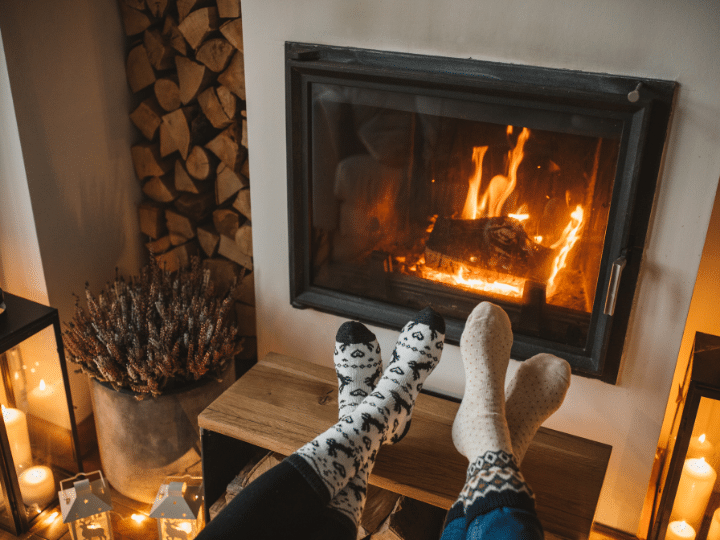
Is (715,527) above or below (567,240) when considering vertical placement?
below

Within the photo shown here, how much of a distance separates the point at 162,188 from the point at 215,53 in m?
0.44

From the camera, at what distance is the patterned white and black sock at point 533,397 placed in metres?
1.20

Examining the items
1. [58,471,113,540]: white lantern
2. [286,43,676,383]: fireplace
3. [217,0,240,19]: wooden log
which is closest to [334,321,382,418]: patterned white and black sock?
[286,43,676,383]: fireplace

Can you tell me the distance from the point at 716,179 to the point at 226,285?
1338 millimetres

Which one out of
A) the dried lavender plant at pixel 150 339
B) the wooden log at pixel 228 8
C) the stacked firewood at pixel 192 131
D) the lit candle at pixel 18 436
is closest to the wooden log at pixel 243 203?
the stacked firewood at pixel 192 131

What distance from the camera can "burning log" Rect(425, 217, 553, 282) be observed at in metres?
1.39

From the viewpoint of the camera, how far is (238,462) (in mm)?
1458

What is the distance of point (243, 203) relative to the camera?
1.81 metres

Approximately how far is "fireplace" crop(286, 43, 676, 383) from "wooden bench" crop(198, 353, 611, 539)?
0.61 feet

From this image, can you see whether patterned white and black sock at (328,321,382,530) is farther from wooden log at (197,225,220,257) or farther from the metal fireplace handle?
wooden log at (197,225,220,257)

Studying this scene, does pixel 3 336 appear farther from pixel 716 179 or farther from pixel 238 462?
pixel 716 179

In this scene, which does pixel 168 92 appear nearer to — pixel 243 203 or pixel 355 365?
pixel 243 203

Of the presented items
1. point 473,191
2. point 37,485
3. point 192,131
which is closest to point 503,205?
point 473,191

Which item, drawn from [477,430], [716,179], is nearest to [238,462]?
[477,430]
